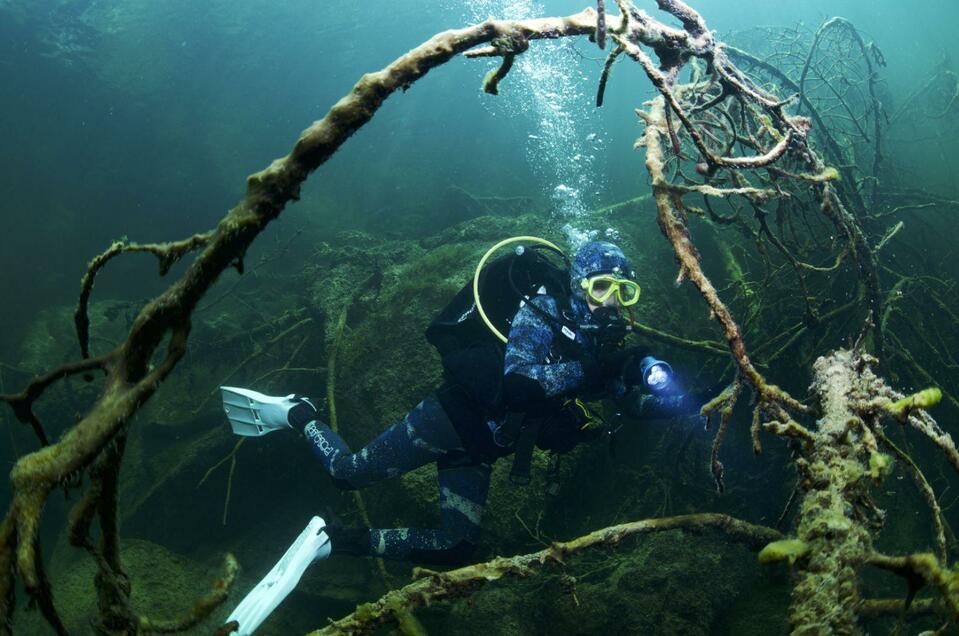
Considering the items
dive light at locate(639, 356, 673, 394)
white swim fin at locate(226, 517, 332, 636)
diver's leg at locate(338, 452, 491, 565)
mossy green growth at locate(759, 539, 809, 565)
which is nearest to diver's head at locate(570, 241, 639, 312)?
dive light at locate(639, 356, 673, 394)

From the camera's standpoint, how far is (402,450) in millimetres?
4352

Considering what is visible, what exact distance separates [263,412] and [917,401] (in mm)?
5631

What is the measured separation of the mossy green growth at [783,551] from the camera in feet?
3.66

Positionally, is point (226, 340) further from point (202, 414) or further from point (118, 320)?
point (118, 320)

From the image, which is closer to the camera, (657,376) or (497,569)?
(497,569)

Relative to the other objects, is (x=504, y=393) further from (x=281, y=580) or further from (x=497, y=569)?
(x=281, y=580)

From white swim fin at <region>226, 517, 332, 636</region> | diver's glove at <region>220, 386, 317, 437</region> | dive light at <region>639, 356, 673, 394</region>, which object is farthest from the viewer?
diver's glove at <region>220, 386, 317, 437</region>

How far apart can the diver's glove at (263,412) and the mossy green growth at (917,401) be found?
512 centimetres

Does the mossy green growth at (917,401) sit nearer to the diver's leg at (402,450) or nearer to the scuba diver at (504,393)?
the scuba diver at (504,393)

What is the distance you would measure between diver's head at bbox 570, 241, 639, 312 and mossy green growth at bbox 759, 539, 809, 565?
2514 mm

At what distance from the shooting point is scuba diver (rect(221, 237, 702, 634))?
12.0 ft

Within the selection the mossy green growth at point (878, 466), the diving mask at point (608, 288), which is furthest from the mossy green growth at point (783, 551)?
the diving mask at point (608, 288)

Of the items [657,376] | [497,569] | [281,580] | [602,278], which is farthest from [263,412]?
[657,376]

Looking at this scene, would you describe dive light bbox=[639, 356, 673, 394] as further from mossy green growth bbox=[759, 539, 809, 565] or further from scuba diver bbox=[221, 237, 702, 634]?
mossy green growth bbox=[759, 539, 809, 565]
